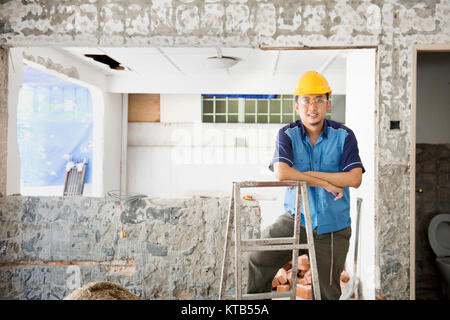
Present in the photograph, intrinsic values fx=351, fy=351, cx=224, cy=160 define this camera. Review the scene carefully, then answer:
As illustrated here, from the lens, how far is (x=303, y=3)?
263 centimetres

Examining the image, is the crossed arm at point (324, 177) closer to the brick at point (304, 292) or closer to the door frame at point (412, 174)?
the door frame at point (412, 174)

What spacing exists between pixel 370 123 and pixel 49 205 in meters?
2.96

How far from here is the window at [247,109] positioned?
678 centimetres

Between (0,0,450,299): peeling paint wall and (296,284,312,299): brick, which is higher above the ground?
(0,0,450,299): peeling paint wall

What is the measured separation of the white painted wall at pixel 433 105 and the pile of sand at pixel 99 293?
150 inches

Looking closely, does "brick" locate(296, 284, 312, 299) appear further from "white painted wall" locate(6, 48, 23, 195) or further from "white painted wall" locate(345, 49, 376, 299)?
"white painted wall" locate(6, 48, 23, 195)

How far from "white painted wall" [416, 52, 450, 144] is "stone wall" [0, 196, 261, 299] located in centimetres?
265

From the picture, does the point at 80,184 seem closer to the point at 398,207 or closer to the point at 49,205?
the point at 49,205

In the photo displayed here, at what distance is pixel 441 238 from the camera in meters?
3.96

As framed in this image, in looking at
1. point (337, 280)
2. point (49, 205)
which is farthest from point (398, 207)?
point (49, 205)

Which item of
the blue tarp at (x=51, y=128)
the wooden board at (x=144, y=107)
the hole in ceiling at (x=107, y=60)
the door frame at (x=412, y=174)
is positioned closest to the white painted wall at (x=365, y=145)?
the door frame at (x=412, y=174)

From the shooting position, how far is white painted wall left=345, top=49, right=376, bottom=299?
319 centimetres

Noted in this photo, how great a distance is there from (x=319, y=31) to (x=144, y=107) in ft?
16.1

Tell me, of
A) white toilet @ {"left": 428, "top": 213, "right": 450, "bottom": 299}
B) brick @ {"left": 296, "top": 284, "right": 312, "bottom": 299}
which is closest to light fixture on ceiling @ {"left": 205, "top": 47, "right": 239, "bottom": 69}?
brick @ {"left": 296, "top": 284, "right": 312, "bottom": 299}
